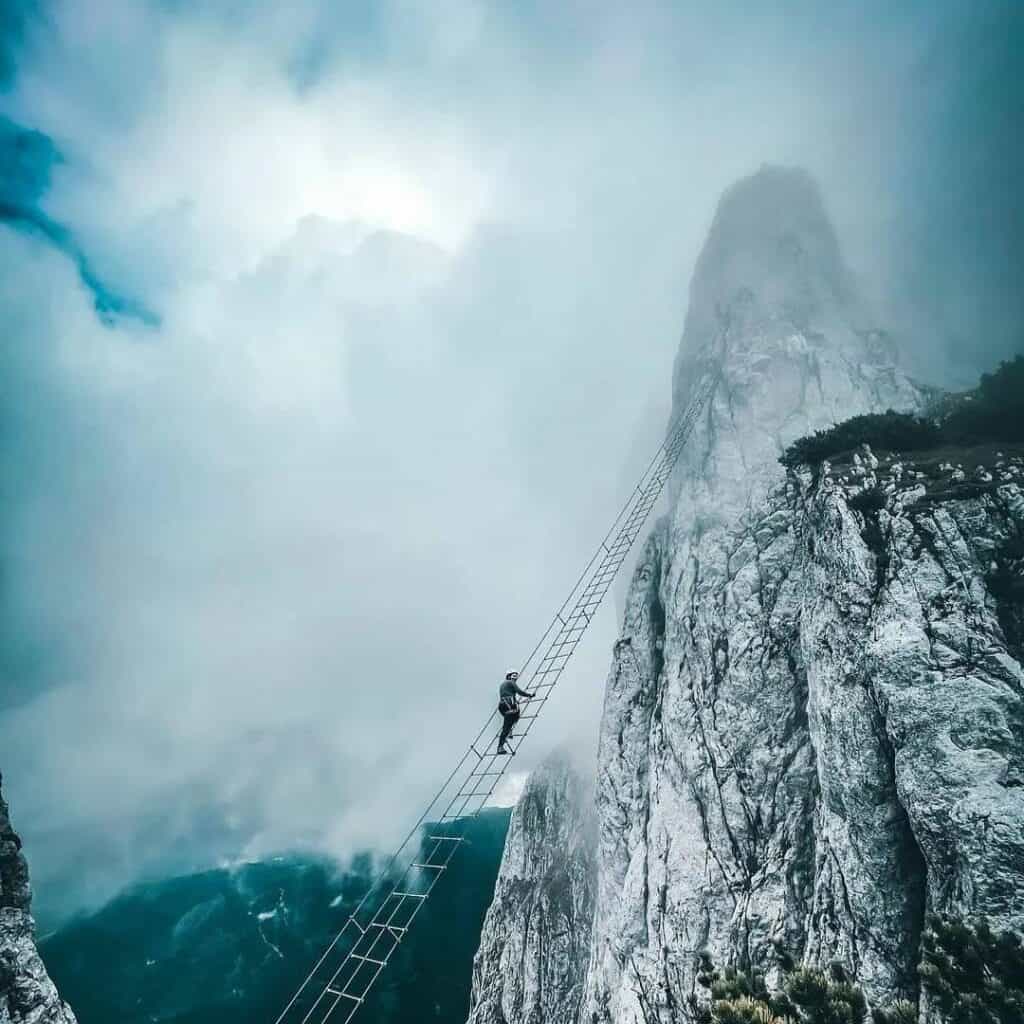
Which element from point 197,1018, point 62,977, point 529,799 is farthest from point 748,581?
point 62,977

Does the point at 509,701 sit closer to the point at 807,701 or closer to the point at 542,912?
the point at 807,701

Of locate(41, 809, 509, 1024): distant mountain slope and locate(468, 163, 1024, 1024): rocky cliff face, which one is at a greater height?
locate(468, 163, 1024, 1024): rocky cliff face

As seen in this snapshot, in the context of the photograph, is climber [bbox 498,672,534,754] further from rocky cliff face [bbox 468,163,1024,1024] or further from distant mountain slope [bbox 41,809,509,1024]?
distant mountain slope [bbox 41,809,509,1024]

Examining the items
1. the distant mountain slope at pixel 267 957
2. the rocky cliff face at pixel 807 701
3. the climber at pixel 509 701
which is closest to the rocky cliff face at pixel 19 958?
the climber at pixel 509 701

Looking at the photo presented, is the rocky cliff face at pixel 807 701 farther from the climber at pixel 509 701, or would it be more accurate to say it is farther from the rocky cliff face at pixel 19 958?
the rocky cliff face at pixel 19 958

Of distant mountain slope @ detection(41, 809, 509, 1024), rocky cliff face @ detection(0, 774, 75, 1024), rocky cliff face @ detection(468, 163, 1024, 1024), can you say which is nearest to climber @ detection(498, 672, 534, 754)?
rocky cliff face @ detection(468, 163, 1024, 1024)

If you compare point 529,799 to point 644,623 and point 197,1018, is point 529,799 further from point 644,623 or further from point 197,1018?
point 197,1018

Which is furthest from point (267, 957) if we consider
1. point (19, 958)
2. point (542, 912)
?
point (19, 958)
